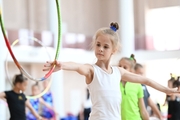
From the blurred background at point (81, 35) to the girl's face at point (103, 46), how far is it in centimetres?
969

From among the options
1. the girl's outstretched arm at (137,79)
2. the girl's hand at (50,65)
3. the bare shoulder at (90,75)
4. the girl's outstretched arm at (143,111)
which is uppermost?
the girl's hand at (50,65)

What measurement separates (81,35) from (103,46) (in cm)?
1290

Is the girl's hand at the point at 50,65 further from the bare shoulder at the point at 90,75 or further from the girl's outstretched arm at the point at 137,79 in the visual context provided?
the girl's outstretched arm at the point at 137,79

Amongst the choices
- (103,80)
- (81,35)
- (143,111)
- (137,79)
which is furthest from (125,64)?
(81,35)

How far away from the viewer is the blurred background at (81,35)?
570 inches

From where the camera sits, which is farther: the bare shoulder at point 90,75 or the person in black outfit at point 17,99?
the person in black outfit at point 17,99

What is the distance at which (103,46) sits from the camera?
3715 millimetres

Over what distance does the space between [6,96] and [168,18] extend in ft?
40.4

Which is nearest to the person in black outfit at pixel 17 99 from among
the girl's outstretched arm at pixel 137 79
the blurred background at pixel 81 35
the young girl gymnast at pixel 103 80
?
the girl's outstretched arm at pixel 137 79

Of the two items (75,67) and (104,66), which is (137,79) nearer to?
(104,66)

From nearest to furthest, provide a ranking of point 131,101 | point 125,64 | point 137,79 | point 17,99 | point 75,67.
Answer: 1. point 75,67
2. point 137,79
3. point 131,101
4. point 125,64
5. point 17,99

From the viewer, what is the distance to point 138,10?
1883cm

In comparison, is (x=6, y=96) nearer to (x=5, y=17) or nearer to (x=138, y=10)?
(x=5, y=17)

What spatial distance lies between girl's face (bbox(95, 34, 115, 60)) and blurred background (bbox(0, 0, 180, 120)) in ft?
31.8
